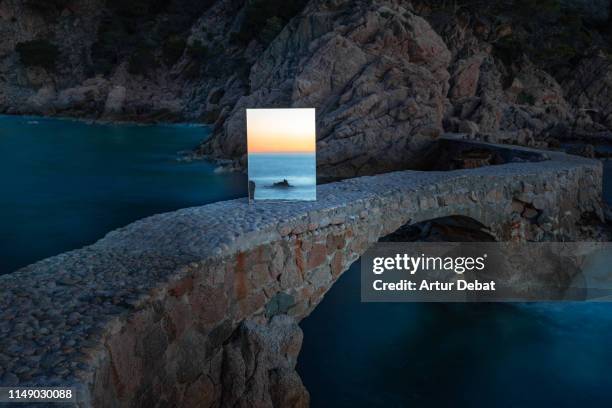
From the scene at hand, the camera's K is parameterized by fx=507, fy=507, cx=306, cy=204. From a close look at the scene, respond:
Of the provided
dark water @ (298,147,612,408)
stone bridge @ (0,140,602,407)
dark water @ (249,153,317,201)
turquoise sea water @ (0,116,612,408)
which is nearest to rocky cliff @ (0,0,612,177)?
turquoise sea water @ (0,116,612,408)

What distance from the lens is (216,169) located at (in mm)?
21625

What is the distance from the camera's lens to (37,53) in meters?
49.9

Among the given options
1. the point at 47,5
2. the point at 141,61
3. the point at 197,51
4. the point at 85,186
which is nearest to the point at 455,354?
the point at 85,186

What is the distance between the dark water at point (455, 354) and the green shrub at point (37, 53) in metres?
49.6

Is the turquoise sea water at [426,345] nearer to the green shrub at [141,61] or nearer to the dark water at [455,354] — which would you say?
the dark water at [455,354]

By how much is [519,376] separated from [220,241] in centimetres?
634

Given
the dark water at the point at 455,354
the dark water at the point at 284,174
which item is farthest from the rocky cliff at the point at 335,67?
the dark water at the point at 284,174

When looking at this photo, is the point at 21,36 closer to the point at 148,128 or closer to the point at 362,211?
the point at 148,128

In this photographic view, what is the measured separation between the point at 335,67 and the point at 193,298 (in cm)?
1709

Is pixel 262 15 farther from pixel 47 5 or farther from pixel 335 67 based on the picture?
pixel 47 5

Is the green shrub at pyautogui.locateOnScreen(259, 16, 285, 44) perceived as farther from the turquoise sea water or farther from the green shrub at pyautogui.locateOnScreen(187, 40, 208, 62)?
the turquoise sea water

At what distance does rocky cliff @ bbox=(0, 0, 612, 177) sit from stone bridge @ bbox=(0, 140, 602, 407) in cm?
1171

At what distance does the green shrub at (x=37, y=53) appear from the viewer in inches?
1967

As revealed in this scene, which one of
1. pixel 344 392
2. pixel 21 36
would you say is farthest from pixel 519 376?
pixel 21 36
